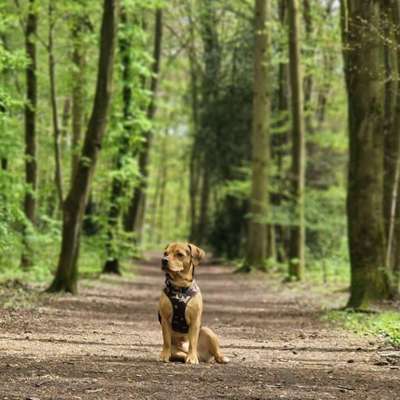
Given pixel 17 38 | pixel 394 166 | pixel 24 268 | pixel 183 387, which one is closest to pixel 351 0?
pixel 394 166

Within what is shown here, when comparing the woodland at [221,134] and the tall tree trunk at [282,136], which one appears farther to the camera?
the tall tree trunk at [282,136]

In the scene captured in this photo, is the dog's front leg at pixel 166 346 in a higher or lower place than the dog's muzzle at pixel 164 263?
lower

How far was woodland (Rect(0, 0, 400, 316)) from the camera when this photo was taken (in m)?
14.3

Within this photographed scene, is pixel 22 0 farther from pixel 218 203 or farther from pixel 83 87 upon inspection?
pixel 218 203

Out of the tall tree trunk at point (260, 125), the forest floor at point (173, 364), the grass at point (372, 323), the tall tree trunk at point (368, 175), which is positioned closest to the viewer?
the forest floor at point (173, 364)

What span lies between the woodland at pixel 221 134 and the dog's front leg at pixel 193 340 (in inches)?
263

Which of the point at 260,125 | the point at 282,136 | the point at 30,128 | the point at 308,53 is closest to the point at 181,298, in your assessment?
the point at 30,128

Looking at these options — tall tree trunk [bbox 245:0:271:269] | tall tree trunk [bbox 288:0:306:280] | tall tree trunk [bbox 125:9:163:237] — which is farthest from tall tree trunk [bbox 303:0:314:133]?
tall tree trunk [bbox 125:9:163:237]

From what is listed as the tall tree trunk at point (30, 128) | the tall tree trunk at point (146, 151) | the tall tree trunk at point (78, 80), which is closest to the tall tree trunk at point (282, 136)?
the tall tree trunk at point (146, 151)

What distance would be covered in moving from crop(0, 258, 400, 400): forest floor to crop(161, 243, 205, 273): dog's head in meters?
0.95

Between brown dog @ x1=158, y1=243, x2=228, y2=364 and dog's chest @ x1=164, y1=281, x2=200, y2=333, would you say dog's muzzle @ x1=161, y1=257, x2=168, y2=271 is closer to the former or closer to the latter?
brown dog @ x1=158, y1=243, x2=228, y2=364

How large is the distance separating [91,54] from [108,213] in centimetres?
508

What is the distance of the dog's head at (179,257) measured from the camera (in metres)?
7.54

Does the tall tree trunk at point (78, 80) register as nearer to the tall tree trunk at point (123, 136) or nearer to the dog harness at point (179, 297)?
the tall tree trunk at point (123, 136)
